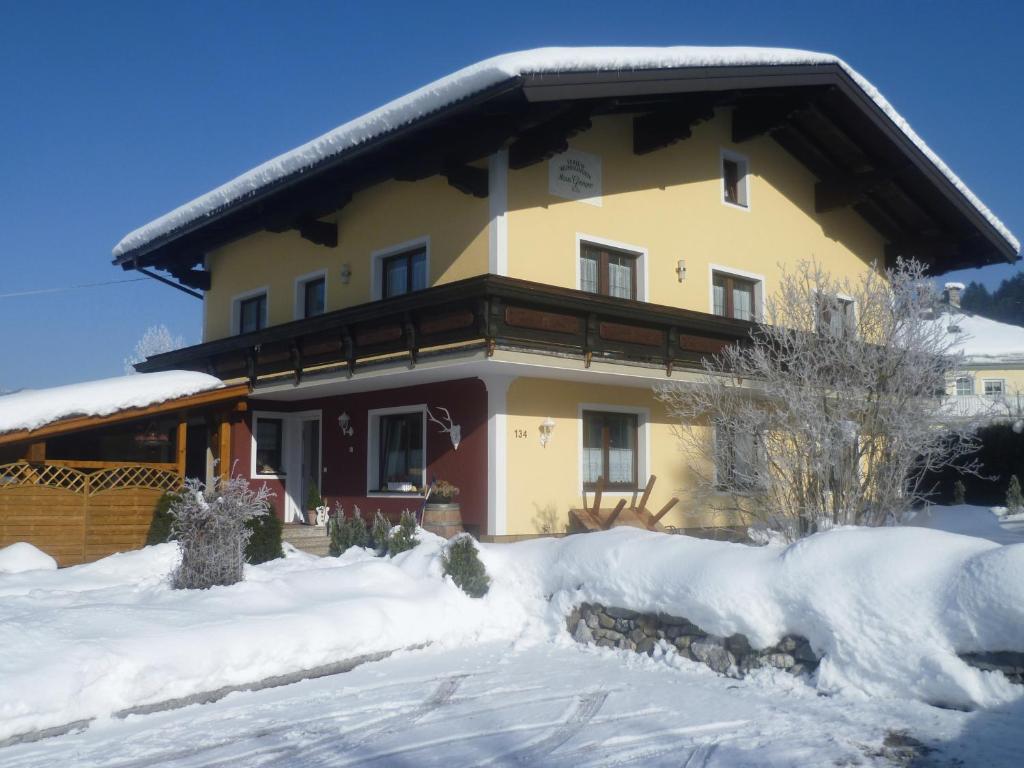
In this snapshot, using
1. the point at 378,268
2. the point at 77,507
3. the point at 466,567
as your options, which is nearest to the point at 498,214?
the point at 378,268

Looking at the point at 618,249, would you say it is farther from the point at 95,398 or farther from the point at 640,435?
the point at 95,398

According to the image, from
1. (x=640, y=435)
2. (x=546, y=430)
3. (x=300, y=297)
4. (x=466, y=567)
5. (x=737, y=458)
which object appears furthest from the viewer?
(x=300, y=297)

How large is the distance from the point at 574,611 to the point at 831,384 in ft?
15.4

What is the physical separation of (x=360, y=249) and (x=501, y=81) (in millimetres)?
5372

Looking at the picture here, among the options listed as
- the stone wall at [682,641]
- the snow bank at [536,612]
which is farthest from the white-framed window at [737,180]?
the stone wall at [682,641]

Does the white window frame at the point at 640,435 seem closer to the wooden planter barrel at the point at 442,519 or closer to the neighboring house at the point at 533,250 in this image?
the neighboring house at the point at 533,250

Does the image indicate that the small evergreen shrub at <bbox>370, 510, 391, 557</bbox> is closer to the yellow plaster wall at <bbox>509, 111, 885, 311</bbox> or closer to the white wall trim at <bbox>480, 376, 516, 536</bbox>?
the white wall trim at <bbox>480, 376, 516, 536</bbox>

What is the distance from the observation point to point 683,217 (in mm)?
15398

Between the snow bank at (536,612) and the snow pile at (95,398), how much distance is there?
2944 mm

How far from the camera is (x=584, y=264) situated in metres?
14.1

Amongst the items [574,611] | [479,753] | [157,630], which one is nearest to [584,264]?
[574,611]

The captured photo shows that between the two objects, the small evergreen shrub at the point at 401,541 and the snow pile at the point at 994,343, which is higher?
the snow pile at the point at 994,343

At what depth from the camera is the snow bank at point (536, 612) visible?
6.40 metres

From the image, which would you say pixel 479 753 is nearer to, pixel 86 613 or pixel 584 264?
pixel 86 613
